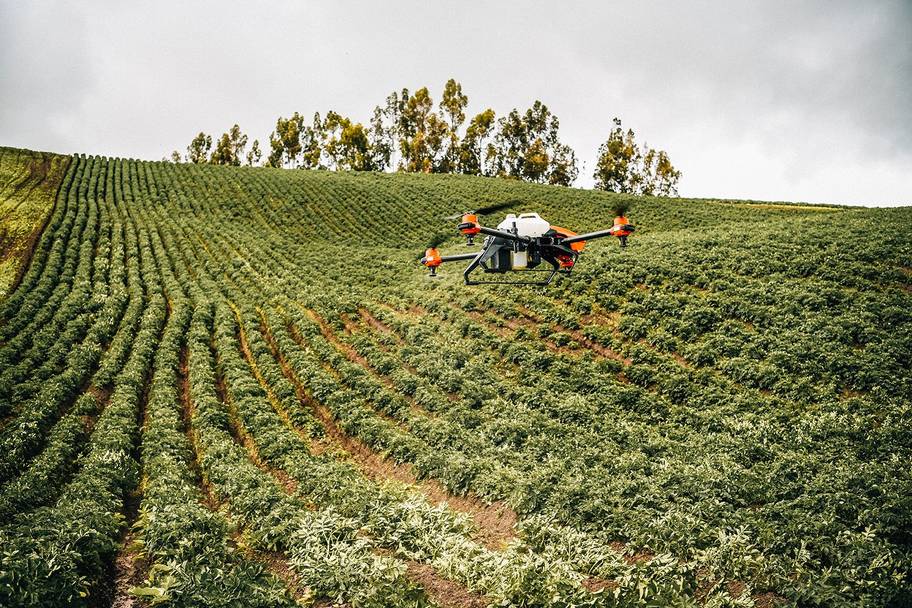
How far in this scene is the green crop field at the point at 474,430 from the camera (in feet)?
31.1

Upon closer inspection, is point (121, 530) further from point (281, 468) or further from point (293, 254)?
point (293, 254)

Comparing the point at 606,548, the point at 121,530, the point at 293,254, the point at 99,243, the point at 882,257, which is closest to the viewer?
the point at 606,548

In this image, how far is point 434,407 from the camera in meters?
17.7

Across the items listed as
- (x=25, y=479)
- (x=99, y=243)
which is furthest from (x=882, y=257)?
(x=99, y=243)

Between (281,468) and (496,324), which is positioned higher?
(496,324)

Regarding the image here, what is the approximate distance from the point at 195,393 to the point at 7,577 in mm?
10847

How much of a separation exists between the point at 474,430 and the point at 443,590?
6914 mm

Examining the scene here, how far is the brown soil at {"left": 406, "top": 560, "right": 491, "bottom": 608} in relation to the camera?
29.8ft

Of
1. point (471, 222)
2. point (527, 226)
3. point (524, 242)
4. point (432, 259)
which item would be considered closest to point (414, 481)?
point (432, 259)

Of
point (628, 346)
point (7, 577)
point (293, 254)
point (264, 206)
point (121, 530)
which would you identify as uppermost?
point (264, 206)

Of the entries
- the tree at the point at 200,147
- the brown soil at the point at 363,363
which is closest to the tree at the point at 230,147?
the tree at the point at 200,147

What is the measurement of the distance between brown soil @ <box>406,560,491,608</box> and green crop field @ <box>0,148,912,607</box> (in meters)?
0.06

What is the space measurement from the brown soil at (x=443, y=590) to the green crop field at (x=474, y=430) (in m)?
0.06

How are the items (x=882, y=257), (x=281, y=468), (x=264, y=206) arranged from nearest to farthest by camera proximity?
(x=281, y=468), (x=882, y=257), (x=264, y=206)
